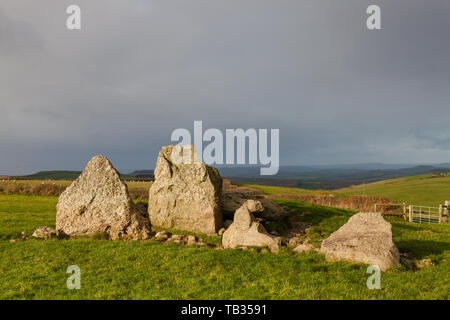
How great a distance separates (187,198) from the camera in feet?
63.1

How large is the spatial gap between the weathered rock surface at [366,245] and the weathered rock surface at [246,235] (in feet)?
9.41

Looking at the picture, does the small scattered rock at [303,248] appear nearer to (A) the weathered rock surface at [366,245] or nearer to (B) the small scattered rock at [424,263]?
(A) the weathered rock surface at [366,245]

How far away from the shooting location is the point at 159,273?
1149 cm

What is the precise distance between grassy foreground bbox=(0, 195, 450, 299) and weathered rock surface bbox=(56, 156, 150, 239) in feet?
5.12

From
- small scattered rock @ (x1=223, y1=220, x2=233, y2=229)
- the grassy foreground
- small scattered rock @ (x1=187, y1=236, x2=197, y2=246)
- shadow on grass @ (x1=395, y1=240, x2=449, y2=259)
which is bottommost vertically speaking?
shadow on grass @ (x1=395, y1=240, x2=449, y2=259)

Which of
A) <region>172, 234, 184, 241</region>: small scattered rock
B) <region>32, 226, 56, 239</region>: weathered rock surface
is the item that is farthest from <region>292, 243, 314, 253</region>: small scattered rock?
<region>32, 226, 56, 239</region>: weathered rock surface

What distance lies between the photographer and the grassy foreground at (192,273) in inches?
374

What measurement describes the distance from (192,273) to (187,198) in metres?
8.18

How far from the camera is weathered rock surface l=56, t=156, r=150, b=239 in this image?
18125mm

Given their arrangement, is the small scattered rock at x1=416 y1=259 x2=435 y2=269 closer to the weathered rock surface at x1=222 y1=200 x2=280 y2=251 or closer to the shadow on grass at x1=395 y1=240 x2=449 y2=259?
the shadow on grass at x1=395 y1=240 x2=449 y2=259

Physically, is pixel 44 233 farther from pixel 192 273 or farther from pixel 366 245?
pixel 366 245

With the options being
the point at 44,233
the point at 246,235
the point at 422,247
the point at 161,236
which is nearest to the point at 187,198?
the point at 161,236
